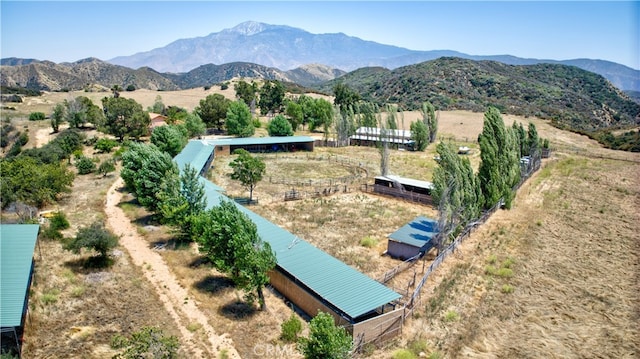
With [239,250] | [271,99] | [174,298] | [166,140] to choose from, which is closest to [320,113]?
[271,99]

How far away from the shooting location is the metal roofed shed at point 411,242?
26239 mm

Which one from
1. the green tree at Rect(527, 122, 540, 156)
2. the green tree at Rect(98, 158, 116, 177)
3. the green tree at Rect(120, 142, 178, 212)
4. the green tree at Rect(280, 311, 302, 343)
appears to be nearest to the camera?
the green tree at Rect(280, 311, 302, 343)

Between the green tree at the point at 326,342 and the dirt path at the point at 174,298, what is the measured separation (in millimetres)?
3895

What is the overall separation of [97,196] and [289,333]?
29.4m

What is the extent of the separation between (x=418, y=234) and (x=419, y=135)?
41.2 metres

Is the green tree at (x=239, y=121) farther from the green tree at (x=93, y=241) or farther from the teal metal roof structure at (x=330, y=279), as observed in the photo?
the teal metal roof structure at (x=330, y=279)

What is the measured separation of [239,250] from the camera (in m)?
19.4

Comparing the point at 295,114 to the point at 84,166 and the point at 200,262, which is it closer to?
the point at 84,166

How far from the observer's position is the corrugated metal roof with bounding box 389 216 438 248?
2641cm

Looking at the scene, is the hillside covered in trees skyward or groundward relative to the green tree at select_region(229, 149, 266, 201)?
skyward

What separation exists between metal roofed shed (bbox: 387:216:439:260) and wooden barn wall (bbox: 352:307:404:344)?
8076 millimetres

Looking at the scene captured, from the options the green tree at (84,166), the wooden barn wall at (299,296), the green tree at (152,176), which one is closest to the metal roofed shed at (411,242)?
the wooden barn wall at (299,296)

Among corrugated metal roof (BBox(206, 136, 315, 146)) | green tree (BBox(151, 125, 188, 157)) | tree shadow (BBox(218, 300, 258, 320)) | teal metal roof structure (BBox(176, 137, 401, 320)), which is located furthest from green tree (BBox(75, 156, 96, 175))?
tree shadow (BBox(218, 300, 258, 320))

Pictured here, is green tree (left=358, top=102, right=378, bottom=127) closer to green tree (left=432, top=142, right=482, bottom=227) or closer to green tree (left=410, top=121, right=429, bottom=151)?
green tree (left=410, top=121, right=429, bottom=151)
